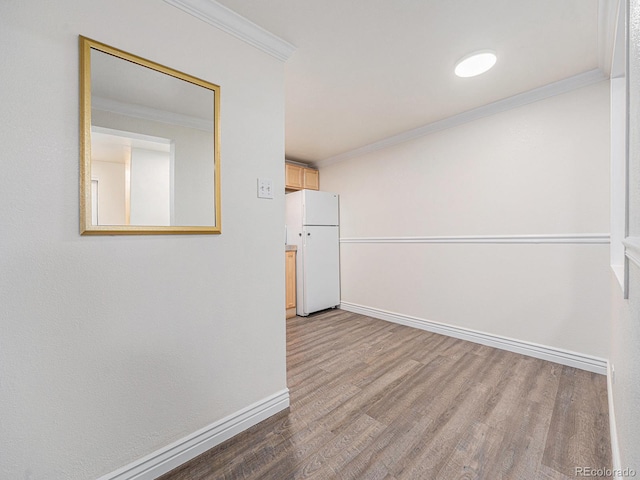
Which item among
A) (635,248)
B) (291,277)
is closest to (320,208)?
(291,277)

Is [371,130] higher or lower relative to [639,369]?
higher

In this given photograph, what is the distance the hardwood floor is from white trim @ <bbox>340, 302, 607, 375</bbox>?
73 mm

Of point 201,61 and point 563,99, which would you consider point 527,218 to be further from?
point 201,61

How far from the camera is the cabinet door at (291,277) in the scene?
11.5ft

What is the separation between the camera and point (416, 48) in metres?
1.70

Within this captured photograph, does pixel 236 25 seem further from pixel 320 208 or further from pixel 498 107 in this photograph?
pixel 320 208

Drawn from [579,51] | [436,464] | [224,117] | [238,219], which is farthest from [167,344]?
[579,51]

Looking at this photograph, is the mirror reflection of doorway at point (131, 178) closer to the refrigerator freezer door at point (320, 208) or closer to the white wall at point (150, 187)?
the white wall at point (150, 187)

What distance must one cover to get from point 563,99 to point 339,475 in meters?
3.00

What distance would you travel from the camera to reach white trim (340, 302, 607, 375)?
6.46 feet

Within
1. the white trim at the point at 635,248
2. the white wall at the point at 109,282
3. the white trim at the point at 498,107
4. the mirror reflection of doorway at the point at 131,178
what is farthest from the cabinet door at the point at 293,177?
the white trim at the point at 635,248

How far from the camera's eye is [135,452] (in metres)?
1.11

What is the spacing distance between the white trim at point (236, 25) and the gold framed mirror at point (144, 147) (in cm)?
33

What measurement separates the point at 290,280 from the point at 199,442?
231 centimetres
